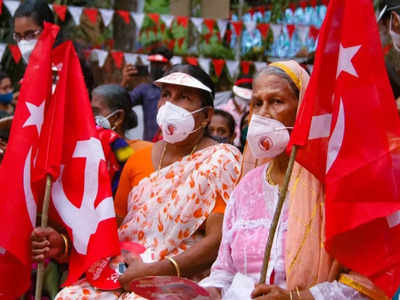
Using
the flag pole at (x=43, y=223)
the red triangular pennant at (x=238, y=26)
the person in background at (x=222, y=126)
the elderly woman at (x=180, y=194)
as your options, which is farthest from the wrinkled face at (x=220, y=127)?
the red triangular pennant at (x=238, y=26)

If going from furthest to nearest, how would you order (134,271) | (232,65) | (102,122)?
1. (232,65)
2. (102,122)
3. (134,271)

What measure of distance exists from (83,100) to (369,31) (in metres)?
1.71

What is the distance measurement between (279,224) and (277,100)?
61 centimetres

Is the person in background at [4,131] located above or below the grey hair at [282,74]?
below

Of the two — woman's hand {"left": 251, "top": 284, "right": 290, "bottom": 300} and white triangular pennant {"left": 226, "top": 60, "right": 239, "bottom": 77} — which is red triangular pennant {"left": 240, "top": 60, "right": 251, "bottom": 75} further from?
woman's hand {"left": 251, "top": 284, "right": 290, "bottom": 300}

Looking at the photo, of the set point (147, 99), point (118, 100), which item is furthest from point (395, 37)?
point (147, 99)

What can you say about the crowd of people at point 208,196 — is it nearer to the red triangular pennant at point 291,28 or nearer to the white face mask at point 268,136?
the white face mask at point 268,136

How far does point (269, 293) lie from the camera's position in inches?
110

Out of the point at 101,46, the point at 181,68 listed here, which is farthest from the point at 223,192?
the point at 101,46

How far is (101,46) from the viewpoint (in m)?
12.6

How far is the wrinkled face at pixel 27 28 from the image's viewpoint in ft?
16.3

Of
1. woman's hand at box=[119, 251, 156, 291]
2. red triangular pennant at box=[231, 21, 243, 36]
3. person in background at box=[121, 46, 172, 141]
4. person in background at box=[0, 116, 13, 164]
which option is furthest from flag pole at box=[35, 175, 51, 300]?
red triangular pennant at box=[231, 21, 243, 36]

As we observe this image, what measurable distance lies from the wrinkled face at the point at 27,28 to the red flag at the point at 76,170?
1.15 meters

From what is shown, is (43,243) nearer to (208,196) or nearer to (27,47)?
(208,196)
